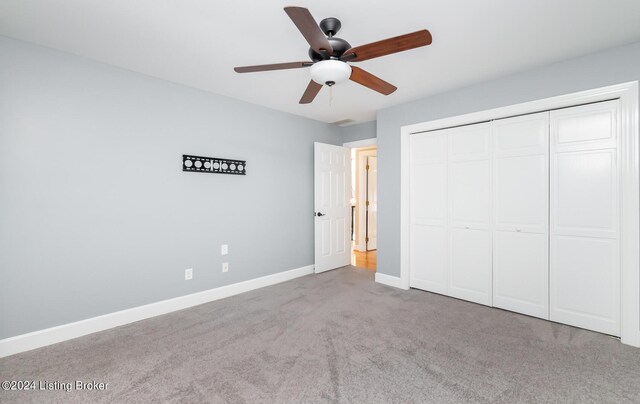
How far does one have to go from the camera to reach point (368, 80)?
222 centimetres

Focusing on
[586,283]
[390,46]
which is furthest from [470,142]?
[390,46]

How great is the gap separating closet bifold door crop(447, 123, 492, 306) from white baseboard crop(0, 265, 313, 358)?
246cm

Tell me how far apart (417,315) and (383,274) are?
3.63 feet

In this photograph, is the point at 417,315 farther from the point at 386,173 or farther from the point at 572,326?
the point at 386,173

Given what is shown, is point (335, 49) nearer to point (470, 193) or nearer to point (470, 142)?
point (470, 142)

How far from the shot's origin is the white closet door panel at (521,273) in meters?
2.87

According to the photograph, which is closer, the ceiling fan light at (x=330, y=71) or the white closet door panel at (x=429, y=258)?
the ceiling fan light at (x=330, y=71)

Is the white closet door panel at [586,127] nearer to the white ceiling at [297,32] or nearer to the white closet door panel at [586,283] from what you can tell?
the white ceiling at [297,32]

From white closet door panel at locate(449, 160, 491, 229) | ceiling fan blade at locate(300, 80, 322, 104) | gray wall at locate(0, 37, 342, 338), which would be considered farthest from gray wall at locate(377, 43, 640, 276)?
ceiling fan blade at locate(300, 80, 322, 104)

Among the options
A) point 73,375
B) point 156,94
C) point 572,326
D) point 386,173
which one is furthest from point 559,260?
point 156,94

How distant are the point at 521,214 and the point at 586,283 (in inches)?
31.1

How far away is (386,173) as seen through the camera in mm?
4051

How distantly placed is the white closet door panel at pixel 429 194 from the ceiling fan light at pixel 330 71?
2160 mm

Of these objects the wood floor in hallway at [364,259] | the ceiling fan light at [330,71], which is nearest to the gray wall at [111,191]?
the wood floor in hallway at [364,259]
